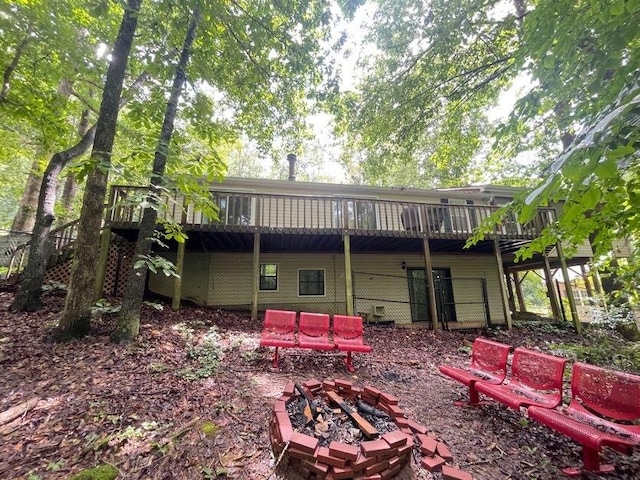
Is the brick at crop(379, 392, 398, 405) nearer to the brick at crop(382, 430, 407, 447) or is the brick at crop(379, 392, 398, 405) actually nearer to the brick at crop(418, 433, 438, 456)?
the brick at crop(418, 433, 438, 456)

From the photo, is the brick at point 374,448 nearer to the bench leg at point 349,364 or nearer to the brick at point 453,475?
the brick at point 453,475

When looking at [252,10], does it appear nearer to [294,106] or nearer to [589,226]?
[294,106]

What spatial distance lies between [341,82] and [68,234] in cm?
1045

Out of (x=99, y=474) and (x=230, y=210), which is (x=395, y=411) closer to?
(x=99, y=474)

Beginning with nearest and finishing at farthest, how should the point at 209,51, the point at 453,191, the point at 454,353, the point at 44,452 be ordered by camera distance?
the point at 44,452
the point at 209,51
the point at 454,353
the point at 453,191

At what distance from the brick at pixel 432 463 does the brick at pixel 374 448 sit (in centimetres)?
45

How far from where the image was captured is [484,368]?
4613 mm

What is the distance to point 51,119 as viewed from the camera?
23.3 feet

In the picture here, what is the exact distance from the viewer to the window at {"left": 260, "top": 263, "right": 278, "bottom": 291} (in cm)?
1160

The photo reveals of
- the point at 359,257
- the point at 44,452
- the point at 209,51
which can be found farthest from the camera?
the point at 359,257

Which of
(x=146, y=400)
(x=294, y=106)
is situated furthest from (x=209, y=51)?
(x=146, y=400)

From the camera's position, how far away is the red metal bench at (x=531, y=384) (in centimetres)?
335

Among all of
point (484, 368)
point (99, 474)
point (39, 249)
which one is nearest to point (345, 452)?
point (99, 474)

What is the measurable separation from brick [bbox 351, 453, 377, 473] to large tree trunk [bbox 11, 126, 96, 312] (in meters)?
7.87
